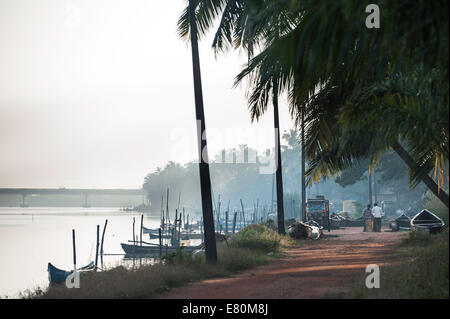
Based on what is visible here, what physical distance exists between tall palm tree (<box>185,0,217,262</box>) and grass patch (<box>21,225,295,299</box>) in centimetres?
59

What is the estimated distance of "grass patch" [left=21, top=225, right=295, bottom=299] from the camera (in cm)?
1450

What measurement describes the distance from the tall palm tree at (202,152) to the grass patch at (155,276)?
59 centimetres

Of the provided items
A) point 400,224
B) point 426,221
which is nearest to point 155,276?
point 426,221

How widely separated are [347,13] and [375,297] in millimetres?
5454

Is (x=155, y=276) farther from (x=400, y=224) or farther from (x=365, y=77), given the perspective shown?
(x=400, y=224)

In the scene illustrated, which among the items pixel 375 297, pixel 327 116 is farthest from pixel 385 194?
pixel 375 297

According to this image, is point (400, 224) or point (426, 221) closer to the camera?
point (426, 221)

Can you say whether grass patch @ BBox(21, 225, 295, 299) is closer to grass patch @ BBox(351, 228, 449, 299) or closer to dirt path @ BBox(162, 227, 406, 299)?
dirt path @ BBox(162, 227, 406, 299)

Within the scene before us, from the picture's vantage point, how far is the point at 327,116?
19281 millimetres

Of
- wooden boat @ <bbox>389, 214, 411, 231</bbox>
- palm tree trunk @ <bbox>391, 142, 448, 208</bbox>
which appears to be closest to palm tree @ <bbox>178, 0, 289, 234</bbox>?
palm tree trunk @ <bbox>391, 142, 448, 208</bbox>

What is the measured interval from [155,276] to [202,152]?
5430 millimetres

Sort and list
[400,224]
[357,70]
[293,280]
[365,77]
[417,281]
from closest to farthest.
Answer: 1. [417,281]
2. [357,70]
3. [293,280]
4. [365,77]
5. [400,224]

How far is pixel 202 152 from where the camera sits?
20547 millimetres
